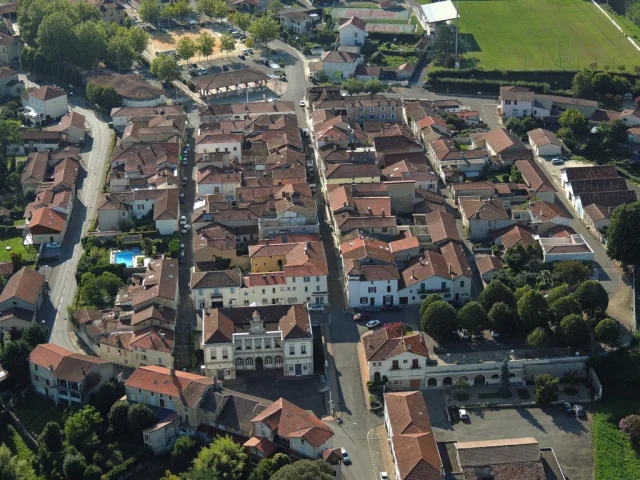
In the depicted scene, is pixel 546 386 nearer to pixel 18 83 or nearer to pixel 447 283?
pixel 447 283

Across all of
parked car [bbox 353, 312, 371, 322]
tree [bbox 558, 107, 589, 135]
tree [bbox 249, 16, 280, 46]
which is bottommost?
tree [bbox 249, 16, 280, 46]

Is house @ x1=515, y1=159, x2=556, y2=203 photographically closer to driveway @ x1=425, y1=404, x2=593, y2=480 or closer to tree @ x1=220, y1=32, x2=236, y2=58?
driveway @ x1=425, y1=404, x2=593, y2=480

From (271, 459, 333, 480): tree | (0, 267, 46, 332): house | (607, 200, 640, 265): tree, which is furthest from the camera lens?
(607, 200, 640, 265): tree

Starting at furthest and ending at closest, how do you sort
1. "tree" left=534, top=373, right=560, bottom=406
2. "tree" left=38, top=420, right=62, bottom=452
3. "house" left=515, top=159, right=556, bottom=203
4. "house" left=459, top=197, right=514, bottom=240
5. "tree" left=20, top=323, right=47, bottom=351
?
"house" left=515, top=159, right=556, bottom=203 < "house" left=459, top=197, right=514, bottom=240 < "tree" left=20, top=323, right=47, bottom=351 < "tree" left=534, top=373, right=560, bottom=406 < "tree" left=38, top=420, right=62, bottom=452

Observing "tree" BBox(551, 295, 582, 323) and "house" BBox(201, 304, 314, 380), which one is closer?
"house" BBox(201, 304, 314, 380)

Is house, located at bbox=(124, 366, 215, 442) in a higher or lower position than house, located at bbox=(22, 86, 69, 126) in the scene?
higher

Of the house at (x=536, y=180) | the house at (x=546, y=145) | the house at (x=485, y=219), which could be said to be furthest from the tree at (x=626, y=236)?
the house at (x=546, y=145)

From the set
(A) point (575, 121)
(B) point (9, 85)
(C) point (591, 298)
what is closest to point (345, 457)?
(C) point (591, 298)

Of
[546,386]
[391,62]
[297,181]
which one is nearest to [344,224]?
[297,181]

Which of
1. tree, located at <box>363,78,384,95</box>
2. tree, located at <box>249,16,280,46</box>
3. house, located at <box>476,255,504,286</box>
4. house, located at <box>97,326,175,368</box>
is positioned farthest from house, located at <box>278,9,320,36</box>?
house, located at <box>97,326,175,368</box>
